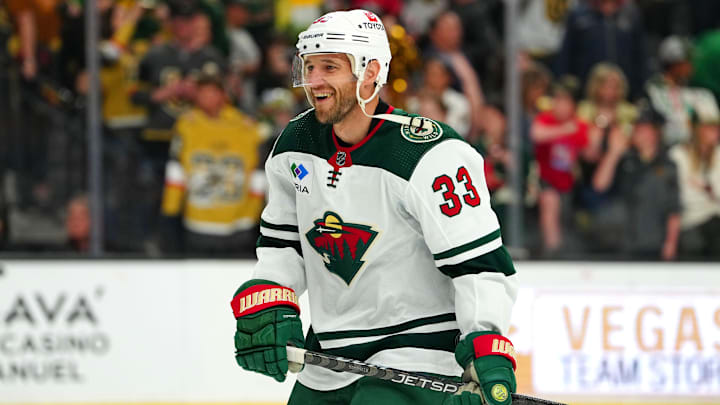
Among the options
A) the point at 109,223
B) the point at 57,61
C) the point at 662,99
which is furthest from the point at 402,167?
the point at 662,99

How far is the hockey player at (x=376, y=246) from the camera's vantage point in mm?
2461

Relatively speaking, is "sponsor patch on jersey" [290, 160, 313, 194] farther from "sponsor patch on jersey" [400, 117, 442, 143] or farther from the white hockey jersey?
"sponsor patch on jersey" [400, 117, 442, 143]

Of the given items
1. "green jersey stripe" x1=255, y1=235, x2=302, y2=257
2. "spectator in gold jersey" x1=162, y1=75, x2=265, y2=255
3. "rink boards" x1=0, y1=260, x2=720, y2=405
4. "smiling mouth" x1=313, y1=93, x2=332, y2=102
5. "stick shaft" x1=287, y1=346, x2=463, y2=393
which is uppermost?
"smiling mouth" x1=313, y1=93, x2=332, y2=102

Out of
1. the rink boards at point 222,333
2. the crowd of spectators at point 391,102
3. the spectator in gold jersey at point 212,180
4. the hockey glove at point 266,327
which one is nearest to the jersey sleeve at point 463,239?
the hockey glove at point 266,327

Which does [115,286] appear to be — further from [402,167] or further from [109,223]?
[402,167]

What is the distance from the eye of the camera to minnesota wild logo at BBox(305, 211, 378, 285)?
2537mm

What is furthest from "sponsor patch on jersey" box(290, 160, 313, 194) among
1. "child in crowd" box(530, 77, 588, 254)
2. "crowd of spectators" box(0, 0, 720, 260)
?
"child in crowd" box(530, 77, 588, 254)

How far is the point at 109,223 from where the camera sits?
542 cm

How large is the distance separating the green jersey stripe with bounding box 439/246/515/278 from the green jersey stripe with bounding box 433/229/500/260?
0.02 meters

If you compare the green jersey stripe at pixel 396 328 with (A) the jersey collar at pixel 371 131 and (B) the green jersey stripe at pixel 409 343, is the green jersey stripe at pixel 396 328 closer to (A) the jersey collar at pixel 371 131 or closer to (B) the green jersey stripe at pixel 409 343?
(B) the green jersey stripe at pixel 409 343

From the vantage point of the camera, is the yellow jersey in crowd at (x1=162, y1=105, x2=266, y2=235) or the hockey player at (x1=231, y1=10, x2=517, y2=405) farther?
the yellow jersey in crowd at (x1=162, y1=105, x2=266, y2=235)

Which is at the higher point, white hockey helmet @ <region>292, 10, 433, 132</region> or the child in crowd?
white hockey helmet @ <region>292, 10, 433, 132</region>

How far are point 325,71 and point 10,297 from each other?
2.88 meters

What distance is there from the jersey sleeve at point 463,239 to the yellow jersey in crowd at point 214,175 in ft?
10.4
